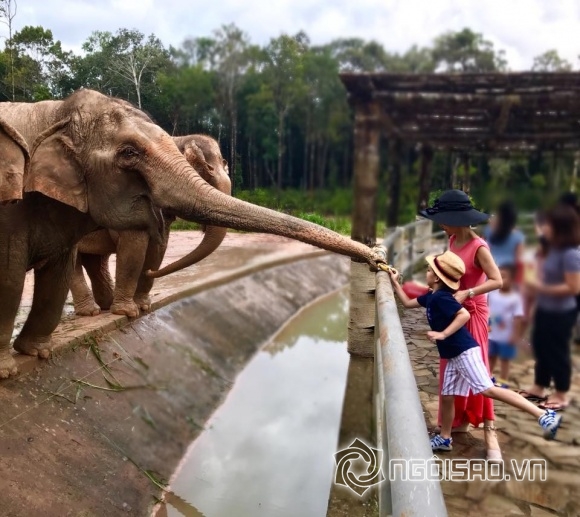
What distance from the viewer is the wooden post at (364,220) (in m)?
4.59

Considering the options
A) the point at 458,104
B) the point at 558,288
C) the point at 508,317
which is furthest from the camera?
the point at 458,104

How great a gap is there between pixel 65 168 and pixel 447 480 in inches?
121

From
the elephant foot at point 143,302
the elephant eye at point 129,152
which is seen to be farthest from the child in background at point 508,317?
the elephant foot at point 143,302

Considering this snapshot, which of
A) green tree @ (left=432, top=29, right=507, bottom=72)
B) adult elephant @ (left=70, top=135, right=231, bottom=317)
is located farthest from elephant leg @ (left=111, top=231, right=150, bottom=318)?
green tree @ (left=432, top=29, right=507, bottom=72)

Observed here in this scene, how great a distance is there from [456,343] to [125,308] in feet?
12.4

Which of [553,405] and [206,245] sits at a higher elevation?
[206,245]

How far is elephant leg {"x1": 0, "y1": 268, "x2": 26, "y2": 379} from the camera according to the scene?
12.7 feet

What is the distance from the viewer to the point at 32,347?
445cm

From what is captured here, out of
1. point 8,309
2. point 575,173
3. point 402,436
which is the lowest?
point 8,309

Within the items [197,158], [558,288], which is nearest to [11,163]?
[197,158]

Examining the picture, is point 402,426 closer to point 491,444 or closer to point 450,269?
point 450,269

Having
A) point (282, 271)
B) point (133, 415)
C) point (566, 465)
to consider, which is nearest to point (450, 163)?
point (566, 465)

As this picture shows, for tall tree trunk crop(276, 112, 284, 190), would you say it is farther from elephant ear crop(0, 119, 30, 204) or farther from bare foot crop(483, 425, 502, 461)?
bare foot crop(483, 425, 502, 461)

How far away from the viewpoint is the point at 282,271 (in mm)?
11867
